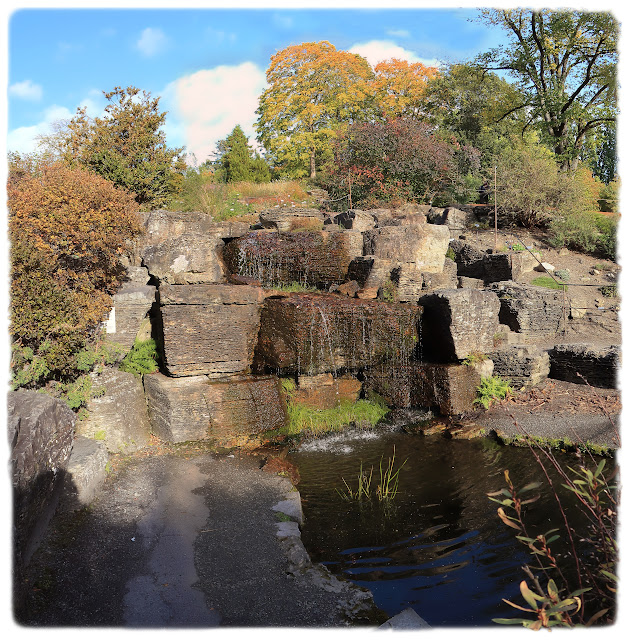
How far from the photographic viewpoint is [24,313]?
695 centimetres

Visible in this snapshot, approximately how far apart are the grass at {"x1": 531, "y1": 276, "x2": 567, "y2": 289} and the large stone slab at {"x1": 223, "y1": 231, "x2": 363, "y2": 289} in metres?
5.42

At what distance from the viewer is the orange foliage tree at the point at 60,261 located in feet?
23.3

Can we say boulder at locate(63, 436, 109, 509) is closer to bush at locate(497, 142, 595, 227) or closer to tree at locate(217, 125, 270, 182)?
bush at locate(497, 142, 595, 227)

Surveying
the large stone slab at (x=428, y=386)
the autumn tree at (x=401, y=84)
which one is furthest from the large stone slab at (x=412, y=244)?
the autumn tree at (x=401, y=84)

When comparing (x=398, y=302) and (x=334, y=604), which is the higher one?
(x=398, y=302)

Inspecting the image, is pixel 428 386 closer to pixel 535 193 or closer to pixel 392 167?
pixel 535 193

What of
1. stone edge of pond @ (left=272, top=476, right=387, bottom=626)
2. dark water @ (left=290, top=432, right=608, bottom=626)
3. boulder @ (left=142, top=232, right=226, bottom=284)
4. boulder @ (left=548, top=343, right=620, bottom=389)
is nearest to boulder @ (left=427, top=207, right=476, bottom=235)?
boulder @ (left=548, top=343, right=620, bottom=389)

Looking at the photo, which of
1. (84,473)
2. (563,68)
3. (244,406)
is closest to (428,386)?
(244,406)

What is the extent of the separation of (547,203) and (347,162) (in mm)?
6926

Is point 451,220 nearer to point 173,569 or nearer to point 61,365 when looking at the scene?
point 61,365

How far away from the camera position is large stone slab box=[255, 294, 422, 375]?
926 cm

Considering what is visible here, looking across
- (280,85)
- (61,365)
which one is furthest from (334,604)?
(280,85)

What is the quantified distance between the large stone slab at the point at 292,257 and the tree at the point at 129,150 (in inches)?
139

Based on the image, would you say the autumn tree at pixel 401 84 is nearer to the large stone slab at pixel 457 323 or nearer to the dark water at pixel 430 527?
the large stone slab at pixel 457 323
